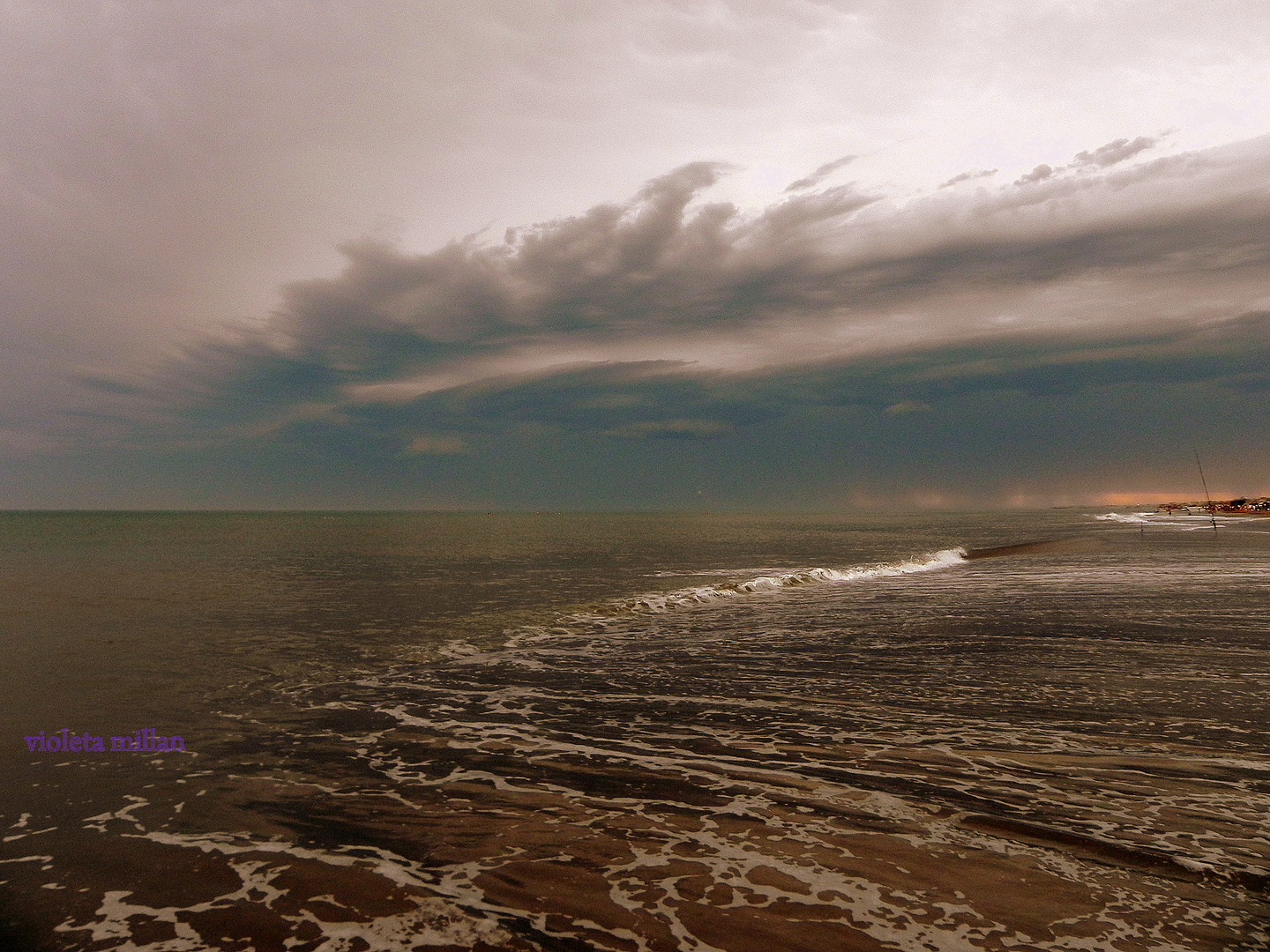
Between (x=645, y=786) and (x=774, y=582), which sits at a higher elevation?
(x=645, y=786)

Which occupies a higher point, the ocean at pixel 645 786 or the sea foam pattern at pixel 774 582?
the ocean at pixel 645 786

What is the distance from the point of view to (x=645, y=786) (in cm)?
905

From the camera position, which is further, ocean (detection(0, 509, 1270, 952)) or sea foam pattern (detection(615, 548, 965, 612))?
sea foam pattern (detection(615, 548, 965, 612))

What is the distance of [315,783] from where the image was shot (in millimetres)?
9398

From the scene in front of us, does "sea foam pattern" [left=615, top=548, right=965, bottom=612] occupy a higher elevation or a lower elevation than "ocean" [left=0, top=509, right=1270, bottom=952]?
lower

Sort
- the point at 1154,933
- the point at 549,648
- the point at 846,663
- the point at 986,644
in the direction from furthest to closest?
1. the point at 549,648
2. the point at 986,644
3. the point at 846,663
4. the point at 1154,933

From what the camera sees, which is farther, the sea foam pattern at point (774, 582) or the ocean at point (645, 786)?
the sea foam pattern at point (774, 582)

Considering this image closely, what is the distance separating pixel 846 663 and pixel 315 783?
12100mm

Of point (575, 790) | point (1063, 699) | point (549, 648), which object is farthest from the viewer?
point (549, 648)

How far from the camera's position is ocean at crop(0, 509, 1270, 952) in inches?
239

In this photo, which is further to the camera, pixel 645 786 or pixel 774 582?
pixel 774 582

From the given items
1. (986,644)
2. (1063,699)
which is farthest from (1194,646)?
(1063,699)

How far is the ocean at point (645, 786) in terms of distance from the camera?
6.07 m

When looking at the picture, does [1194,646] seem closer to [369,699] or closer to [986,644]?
[986,644]
